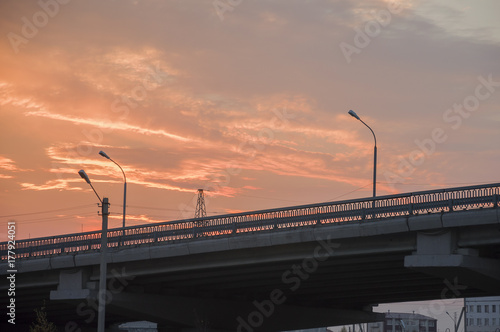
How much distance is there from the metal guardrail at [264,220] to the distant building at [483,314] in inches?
5436

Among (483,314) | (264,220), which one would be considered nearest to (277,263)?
(264,220)

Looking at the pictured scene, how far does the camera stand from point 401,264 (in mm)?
43844

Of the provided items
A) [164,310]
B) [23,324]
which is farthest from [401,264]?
[23,324]

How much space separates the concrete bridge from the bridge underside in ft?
0.22

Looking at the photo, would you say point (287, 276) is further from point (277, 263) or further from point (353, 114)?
point (353, 114)

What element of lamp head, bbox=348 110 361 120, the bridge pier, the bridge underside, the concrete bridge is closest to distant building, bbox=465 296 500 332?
the bridge underside

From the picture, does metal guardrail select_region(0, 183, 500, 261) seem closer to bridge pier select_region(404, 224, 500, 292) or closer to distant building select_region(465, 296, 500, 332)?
bridge pier select_region(404, 224, 500, 292)

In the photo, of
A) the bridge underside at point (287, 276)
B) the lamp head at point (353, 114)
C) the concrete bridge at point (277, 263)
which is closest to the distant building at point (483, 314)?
the bridge underside at point (287, 276)

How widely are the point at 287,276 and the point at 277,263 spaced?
491cm

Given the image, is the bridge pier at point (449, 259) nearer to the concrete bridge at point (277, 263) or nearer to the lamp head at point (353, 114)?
the concrete bridge at point (277, 263)

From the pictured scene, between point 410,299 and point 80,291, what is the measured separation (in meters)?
26.6

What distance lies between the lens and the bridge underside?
1507 inches

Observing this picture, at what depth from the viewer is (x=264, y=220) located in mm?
44031

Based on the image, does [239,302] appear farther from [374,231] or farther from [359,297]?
[374,231]
